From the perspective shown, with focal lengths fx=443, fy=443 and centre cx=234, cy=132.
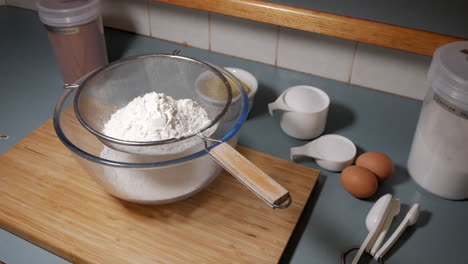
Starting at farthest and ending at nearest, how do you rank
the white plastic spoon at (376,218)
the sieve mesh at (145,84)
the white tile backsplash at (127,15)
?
the white tile backsplash at (127,15)
the sieve mesh at (145,84)
the white plastic spoon at (376,218)

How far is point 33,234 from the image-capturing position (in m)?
0.69

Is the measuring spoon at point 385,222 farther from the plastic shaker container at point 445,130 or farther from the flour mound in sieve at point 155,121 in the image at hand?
the flour mound in sieve at point 155,121

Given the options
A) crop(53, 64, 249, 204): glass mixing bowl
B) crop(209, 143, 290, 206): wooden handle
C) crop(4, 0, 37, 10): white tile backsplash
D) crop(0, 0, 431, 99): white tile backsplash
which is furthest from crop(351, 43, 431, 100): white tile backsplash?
crop(4, 0, 37, 10): white tile backsplash

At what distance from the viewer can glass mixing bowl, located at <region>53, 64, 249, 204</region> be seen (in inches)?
25.4

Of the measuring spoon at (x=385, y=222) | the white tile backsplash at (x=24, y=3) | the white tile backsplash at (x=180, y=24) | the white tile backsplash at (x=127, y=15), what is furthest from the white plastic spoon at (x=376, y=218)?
the white tile backsplash at (x=24, y=3)

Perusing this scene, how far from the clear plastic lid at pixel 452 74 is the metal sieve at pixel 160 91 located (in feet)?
0.95

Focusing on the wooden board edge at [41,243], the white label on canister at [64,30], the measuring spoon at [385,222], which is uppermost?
the white label on canister at [64,30]

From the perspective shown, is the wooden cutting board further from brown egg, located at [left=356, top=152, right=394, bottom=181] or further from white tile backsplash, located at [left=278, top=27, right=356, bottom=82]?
white tile backsplash, located at [left=278, top=27, right=356, bottom=82]

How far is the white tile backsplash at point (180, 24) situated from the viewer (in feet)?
3.76

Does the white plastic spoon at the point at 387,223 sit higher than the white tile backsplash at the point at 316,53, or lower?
lower

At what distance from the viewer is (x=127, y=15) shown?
4.09 ft

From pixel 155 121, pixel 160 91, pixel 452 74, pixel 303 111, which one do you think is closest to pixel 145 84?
pixel 160 91

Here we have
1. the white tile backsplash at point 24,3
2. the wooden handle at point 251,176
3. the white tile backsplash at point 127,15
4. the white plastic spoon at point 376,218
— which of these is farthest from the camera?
the white tile backsplash at point 24,3

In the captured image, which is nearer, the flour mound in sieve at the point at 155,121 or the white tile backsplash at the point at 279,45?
the flour mound in sieve at the point at 155,121
